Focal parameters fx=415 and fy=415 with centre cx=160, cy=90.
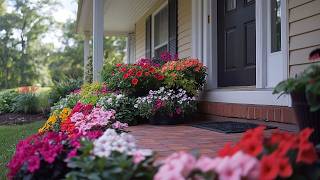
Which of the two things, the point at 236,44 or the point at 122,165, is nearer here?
the point at 122,165

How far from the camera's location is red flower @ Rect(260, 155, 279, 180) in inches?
47.8

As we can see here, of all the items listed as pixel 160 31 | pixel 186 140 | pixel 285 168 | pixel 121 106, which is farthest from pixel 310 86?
pixel 160 31

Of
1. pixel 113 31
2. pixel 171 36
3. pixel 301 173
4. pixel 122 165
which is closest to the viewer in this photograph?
pixel 301 173

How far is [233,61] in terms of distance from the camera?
16.4ft

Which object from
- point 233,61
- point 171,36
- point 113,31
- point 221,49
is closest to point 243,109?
point 233,61

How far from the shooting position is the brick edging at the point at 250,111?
3574 mm

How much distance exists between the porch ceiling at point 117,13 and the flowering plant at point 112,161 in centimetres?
658

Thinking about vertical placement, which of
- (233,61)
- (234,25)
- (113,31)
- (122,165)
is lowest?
(122,165)

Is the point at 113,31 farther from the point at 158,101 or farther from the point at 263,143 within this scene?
the point at 263,143

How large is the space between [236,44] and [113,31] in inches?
368

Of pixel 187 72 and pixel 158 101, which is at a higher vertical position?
pixel 187 72

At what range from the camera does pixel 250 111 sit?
164 inches

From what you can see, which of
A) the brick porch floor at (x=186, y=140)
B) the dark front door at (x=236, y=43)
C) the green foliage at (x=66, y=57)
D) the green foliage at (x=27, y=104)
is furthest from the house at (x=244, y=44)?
the green foliage at (x=66, y=57)

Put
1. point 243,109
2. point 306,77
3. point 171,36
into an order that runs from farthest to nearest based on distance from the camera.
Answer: point 171,36 < point 243,109 < point 306,77
